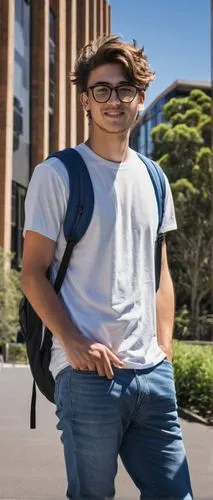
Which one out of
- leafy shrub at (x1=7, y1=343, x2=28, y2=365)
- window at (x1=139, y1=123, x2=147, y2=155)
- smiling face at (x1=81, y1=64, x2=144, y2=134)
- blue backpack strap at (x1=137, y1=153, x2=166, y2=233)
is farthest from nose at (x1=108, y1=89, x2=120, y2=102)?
window at (x1=139, y1=123, x2=147, y2=155)

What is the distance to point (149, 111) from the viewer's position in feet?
233

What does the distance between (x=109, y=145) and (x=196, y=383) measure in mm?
10841

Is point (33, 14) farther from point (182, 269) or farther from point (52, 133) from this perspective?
point (182, 269)

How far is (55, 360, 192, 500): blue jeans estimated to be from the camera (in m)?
2.31

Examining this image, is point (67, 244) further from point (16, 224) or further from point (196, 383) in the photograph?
point (16, 224)

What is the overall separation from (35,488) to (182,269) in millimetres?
34916

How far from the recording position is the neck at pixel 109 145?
2582 mm

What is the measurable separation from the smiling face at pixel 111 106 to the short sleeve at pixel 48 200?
22 centimetres

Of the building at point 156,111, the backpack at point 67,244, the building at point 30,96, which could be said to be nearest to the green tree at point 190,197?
the building at point 30,96

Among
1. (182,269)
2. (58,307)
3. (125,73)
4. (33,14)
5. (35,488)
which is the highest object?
(33,14)

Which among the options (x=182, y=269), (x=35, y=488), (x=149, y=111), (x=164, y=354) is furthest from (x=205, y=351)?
(x=149, y=111)

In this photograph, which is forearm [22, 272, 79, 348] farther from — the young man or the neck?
the neck

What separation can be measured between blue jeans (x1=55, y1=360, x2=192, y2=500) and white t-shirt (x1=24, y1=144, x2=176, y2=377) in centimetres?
7

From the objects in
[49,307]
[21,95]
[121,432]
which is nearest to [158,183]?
[49,307]
